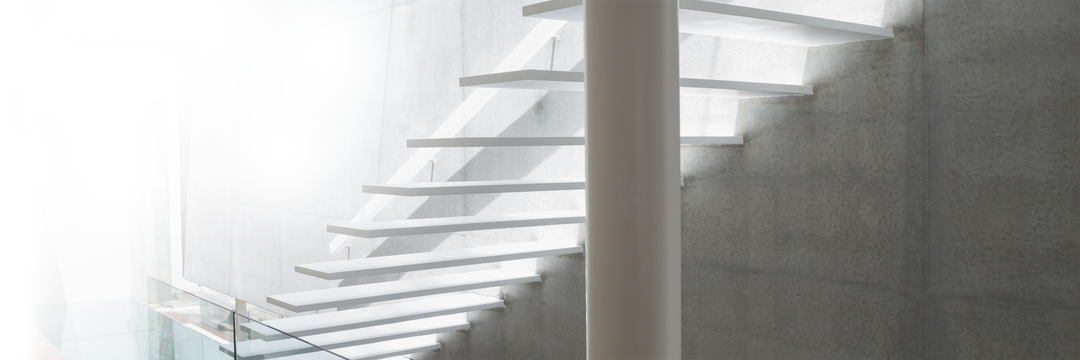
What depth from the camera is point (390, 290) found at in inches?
134

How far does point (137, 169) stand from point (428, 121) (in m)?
5.70

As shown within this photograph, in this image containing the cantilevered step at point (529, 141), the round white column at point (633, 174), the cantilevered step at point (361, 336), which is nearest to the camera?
the round white column at point (633, 174)

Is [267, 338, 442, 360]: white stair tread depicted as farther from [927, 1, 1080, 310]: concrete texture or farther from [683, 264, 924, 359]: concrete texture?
[927, 1, 1080, 310]: concrete texture

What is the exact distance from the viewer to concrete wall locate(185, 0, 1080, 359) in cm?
223

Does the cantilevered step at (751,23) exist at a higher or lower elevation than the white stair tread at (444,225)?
higher

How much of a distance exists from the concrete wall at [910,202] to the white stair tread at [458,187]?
20.5 inches

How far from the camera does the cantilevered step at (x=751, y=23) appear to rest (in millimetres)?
2168

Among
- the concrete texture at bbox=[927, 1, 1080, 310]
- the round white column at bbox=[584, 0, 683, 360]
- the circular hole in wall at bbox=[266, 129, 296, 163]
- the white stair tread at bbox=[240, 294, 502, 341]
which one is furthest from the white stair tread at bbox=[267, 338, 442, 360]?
the concrete texture at bbox=[927, 1, 1080, 310]

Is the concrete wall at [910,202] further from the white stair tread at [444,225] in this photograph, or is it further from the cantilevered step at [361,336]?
the cantilevered step at [361,336]

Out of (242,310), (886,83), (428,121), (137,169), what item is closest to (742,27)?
(886,83)

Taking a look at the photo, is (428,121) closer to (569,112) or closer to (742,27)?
(569,112)

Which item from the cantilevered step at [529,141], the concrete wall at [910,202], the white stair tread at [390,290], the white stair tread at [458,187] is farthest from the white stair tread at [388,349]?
the concrete wall at [910,202]

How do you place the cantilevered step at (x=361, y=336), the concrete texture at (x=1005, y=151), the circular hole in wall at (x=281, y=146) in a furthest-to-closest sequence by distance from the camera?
1. the circular hole in wall at (x=281, y=146)
2. the cantilevered step at (x=361, y=336)
3. the concrete texture at (x=1005, y=151)

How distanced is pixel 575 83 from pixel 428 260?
1.17 meters
